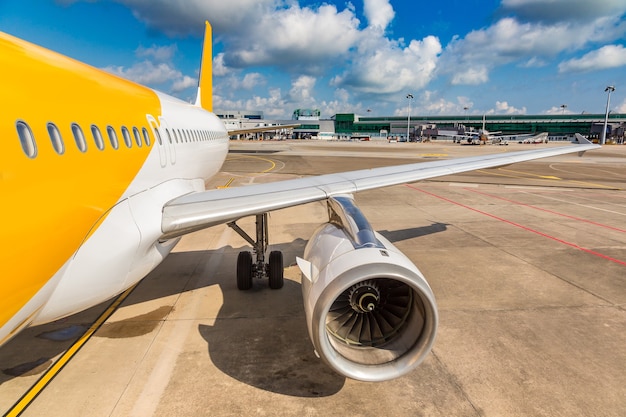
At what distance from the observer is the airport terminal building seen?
12812cm

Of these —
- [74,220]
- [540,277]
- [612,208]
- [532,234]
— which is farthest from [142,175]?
[612,208]

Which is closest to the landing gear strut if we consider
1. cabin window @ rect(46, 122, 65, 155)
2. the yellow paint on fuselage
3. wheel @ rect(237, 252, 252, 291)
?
wheel @ rect(237, 252, 252, 291)

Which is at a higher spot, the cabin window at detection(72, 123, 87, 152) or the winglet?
the winglet

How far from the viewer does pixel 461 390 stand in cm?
486

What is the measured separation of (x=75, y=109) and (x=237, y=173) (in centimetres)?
2536

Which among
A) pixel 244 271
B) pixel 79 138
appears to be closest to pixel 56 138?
pixel 79 138

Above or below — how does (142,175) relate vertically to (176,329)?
above

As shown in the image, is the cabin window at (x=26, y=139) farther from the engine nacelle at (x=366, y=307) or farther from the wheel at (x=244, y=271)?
the wheel at (x=244, y=271)

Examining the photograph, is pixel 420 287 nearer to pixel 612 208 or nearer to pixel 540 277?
pixel 540 277

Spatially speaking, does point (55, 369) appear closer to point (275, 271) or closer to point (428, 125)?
point (275, 271)

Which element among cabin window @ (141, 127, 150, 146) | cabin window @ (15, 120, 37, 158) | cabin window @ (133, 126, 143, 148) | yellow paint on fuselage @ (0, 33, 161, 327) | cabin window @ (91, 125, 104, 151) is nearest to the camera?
yellow paint on fuselage @ (0, 33, 161, 327)

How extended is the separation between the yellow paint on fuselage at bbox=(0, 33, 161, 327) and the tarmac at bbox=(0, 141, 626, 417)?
2.30 m

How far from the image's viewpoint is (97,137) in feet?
14.3

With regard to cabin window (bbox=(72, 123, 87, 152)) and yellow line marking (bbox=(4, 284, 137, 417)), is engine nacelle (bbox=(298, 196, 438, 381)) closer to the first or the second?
cabin window (bbox=(72, 123, 87, 152))
